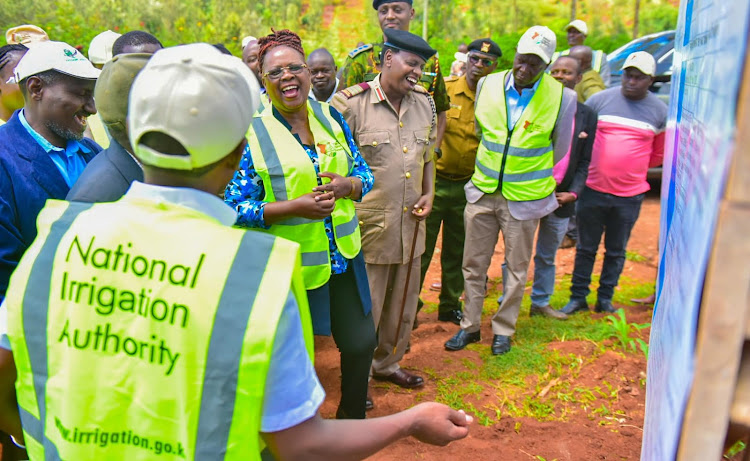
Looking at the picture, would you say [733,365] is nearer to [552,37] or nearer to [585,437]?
[585,437]

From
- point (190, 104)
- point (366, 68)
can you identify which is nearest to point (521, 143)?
point (366, 68)

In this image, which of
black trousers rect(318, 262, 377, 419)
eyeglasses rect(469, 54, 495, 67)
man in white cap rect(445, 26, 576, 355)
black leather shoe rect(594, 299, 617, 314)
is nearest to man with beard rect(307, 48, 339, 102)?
eyeglasses rect(469, 54, 495, 67)

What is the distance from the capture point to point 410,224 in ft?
11.8

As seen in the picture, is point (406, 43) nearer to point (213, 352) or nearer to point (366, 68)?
point (366, 68)

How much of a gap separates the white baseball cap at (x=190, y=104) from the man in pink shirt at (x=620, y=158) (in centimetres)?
414

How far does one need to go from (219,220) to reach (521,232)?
316cm

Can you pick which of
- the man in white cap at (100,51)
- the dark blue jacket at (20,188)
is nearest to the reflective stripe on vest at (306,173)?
the dark blue jacket at (20,188)

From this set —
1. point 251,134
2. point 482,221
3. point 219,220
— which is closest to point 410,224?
point 482,221

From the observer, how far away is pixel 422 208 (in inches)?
142

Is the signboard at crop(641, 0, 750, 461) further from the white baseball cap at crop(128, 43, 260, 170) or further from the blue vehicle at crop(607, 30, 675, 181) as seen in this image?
the blue vehicle at crop(607, 30, 675, 181)

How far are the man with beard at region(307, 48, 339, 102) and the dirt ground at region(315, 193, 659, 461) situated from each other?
Answer: 197 cm

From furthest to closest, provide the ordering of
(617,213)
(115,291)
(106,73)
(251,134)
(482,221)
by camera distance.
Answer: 1. (617,213)
2. (482,221)
3. (251,134)
4. (106,73)
5. (115,291)

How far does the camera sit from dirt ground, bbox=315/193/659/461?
10.7 ft

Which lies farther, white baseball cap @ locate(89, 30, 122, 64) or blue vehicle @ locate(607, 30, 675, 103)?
blue vehicle @ locate(607, 30, 675, 103)
